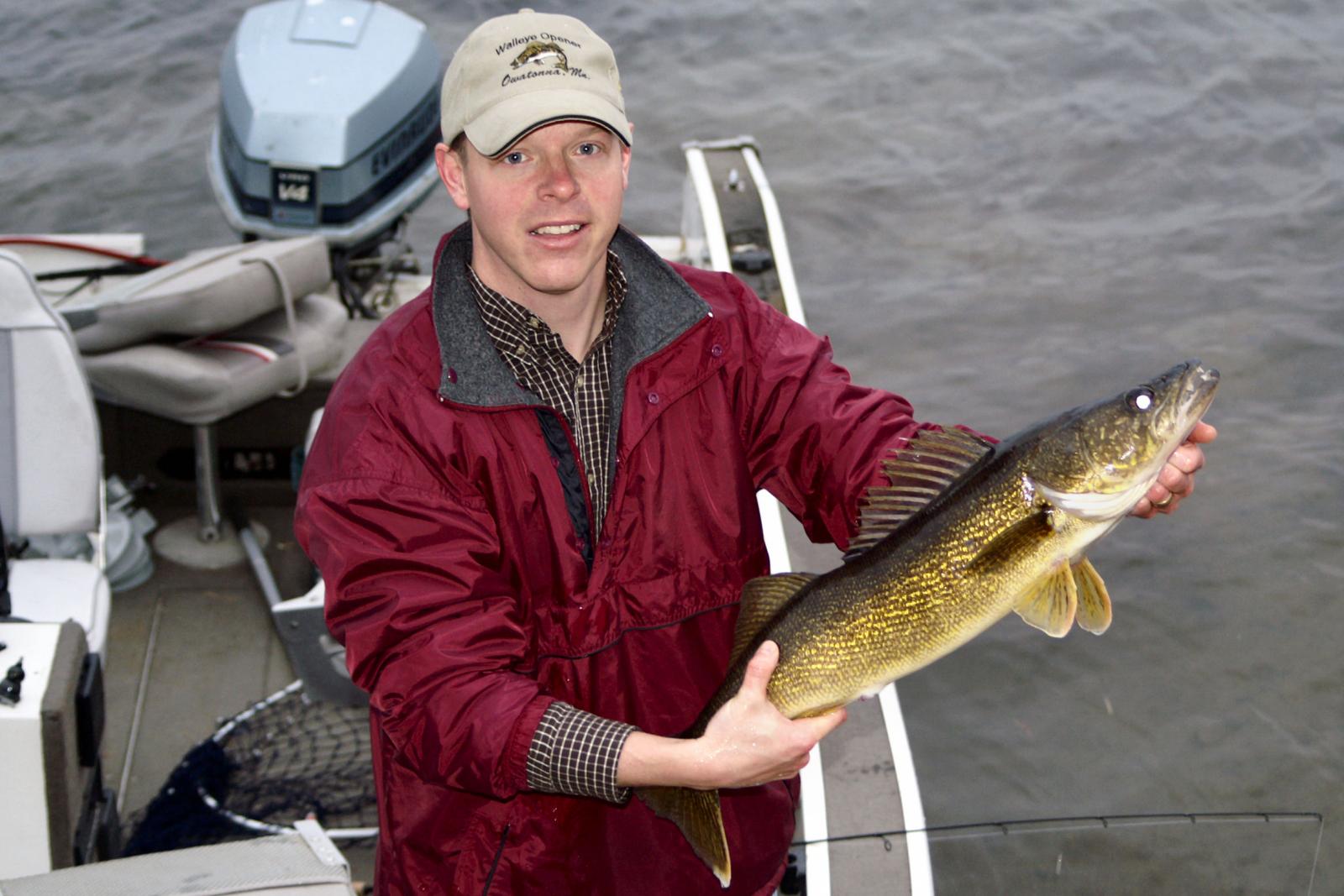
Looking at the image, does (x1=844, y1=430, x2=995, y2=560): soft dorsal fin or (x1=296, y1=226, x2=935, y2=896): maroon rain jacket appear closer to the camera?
(x1=296, y1=226, x2=935, y2=896): maroon rain jacket

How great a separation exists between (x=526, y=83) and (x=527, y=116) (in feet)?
0.24

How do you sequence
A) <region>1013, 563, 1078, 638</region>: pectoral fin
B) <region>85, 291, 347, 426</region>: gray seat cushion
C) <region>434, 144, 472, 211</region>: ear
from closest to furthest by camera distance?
<region>1013, 563, 1078, 638</region>: pectoral fin
<region>434, 144, 472, 211</region>: ear
<region>85, 291, 347, 426</region>: gray seat cushion

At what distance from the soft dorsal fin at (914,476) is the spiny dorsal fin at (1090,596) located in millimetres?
248

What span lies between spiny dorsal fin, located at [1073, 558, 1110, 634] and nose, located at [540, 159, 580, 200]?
3.42 ft

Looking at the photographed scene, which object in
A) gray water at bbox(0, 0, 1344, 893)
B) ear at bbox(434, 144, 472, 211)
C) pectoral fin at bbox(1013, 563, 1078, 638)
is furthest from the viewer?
gray water at bbox(0, 0, 1344, 893)

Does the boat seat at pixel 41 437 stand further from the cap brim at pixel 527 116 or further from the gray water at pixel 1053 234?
the gray water at pixel 1053 234

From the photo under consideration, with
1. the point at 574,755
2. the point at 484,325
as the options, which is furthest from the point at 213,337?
the point at 574,755

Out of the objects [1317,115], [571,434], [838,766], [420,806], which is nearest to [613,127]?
[571,434]

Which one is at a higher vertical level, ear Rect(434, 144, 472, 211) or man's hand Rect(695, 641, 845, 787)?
ear Rect(434, 144, 472, 211)

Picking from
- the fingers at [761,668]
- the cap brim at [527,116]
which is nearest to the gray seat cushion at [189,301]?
the cap brim at [527,116]

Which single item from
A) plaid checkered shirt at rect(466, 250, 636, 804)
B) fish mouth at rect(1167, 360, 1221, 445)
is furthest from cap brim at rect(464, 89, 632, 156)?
fish mouth at rect(1167, 360, 1221, 445)

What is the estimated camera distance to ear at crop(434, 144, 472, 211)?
262 centimetres

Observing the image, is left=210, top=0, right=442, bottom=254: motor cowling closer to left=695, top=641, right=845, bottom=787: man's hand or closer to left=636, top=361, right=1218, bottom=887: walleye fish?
left=636, top=361, right=1218, bottom=887: walleye fish

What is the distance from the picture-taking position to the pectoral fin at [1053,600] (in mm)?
2334
